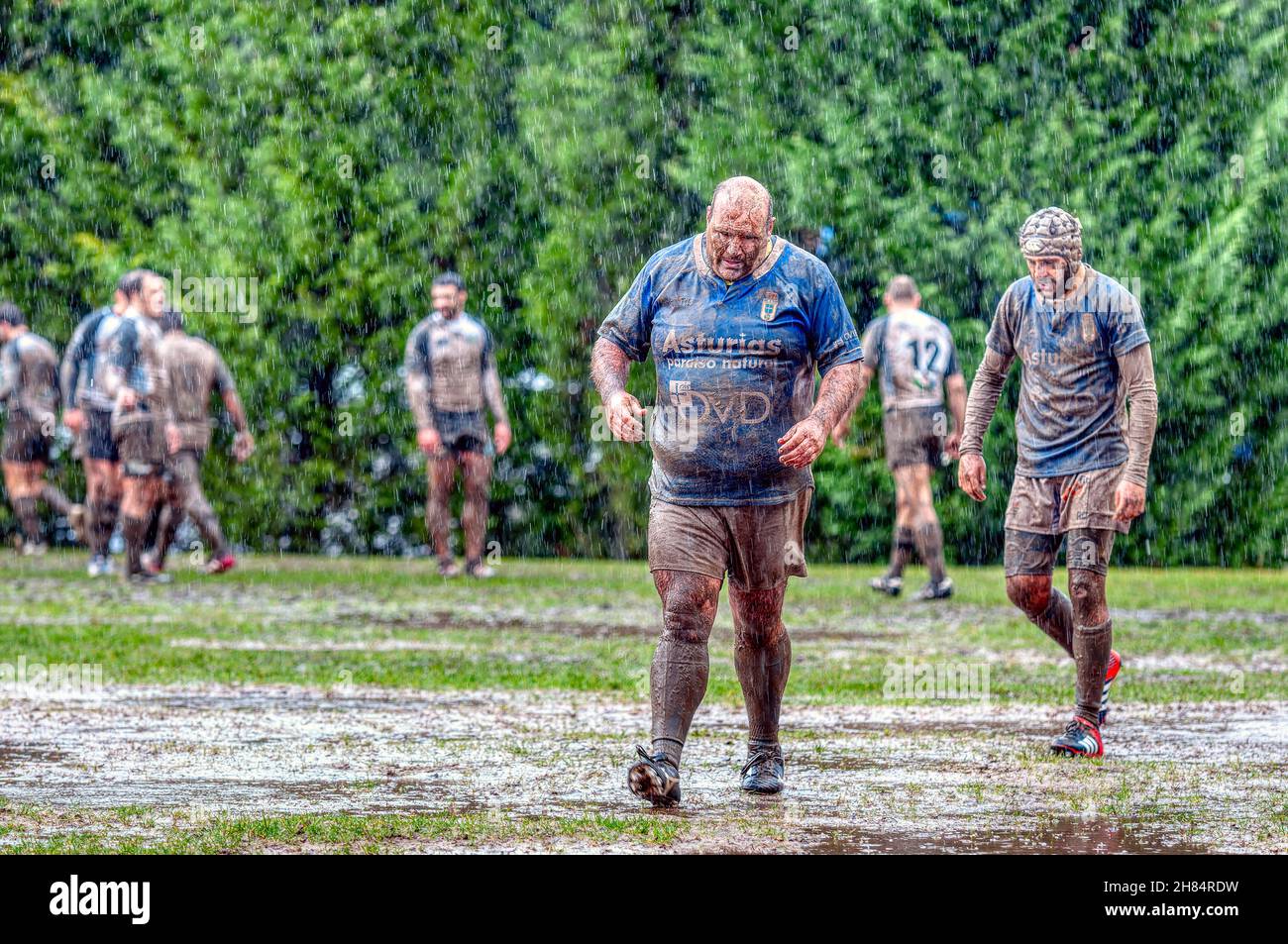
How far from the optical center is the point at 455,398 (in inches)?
723

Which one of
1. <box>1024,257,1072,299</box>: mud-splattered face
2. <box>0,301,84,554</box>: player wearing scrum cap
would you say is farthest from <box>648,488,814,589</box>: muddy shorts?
<box>0,301,84,554</box>: player wearing scrum cap

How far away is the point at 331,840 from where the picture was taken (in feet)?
21.5

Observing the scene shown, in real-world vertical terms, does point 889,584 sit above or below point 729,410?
below

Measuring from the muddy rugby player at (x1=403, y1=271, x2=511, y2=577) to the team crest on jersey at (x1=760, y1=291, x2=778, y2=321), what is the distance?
10.6 meters

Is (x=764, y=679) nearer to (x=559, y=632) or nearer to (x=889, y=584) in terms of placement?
(x=559, y=632)

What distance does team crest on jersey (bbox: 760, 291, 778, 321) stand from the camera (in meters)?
7.63

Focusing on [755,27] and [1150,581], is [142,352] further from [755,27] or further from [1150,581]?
[1150,581]

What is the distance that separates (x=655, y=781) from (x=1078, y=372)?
8.90 feet

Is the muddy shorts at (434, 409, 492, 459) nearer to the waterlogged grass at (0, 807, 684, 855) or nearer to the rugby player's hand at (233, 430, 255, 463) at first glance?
the rugby player's hand at (233, 430, 255, 463)

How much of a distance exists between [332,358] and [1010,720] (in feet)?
43.1

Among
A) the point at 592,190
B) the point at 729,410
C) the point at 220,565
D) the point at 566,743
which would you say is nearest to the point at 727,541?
the point at 729,410

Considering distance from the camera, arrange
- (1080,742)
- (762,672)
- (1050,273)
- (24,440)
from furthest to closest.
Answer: (24,440) < (1050,273) < (1080,742) < (762,672)

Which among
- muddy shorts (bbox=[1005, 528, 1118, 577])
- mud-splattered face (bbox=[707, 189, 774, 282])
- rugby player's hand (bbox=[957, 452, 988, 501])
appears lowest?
muddy shorts (bbox=[1005, 528, 1118, 577])

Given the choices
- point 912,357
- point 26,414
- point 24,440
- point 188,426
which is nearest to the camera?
point 912,357
